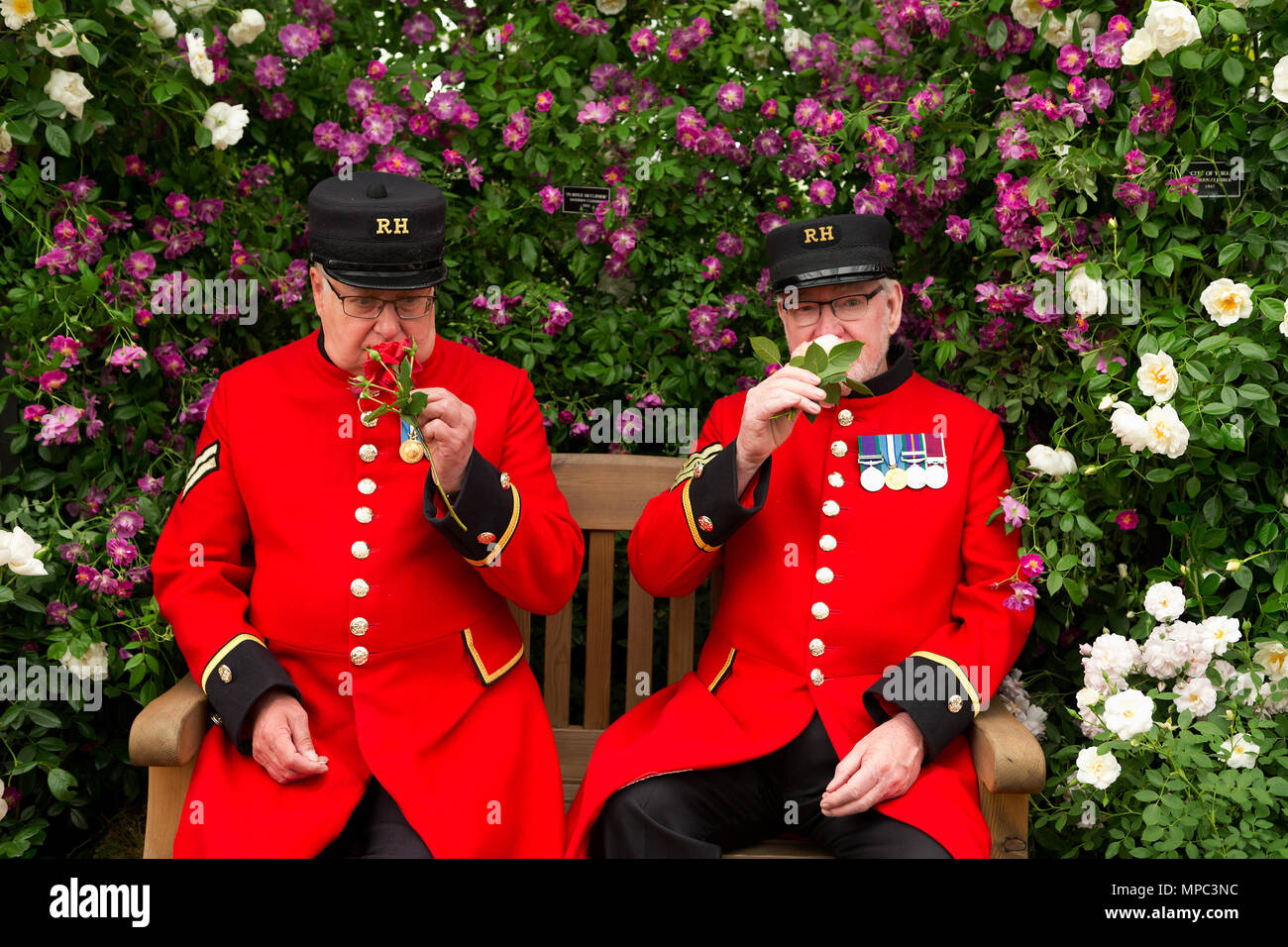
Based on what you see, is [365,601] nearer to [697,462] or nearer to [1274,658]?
[697,462]

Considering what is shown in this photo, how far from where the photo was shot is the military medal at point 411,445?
2.58 meters

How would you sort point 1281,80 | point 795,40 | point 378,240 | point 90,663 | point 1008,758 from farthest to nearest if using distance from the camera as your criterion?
point 795,40 → point 90,663 → point 378,240 → point 1281,80 → point 1008,758

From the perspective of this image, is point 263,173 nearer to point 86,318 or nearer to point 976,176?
point 86,318

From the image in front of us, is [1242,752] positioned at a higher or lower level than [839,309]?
lower

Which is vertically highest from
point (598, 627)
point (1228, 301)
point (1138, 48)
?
point (1138, 48)

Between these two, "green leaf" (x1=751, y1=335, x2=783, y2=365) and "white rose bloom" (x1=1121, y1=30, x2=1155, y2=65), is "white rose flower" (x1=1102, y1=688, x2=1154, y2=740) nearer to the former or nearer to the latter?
"green leaf" (x1=751, y1=335, x2=783, y2=365)

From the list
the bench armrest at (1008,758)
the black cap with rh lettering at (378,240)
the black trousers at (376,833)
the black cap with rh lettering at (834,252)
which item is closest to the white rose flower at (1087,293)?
the black cap with rh lettering at (834,252)

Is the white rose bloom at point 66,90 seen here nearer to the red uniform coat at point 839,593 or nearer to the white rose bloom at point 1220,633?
the red uniform coat at point 839,593

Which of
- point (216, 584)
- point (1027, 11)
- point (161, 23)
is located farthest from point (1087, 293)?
point (161, 23)

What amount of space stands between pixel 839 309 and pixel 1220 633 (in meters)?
1.10

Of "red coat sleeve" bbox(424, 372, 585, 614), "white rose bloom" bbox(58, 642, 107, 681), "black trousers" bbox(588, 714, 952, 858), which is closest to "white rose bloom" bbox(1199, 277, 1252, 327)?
"black trousers" bbox(588, 714, 952, 858)

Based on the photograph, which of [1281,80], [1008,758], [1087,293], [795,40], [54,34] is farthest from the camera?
[795,40]

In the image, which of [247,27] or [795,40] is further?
[795,40]

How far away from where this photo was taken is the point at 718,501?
2.68 meters
